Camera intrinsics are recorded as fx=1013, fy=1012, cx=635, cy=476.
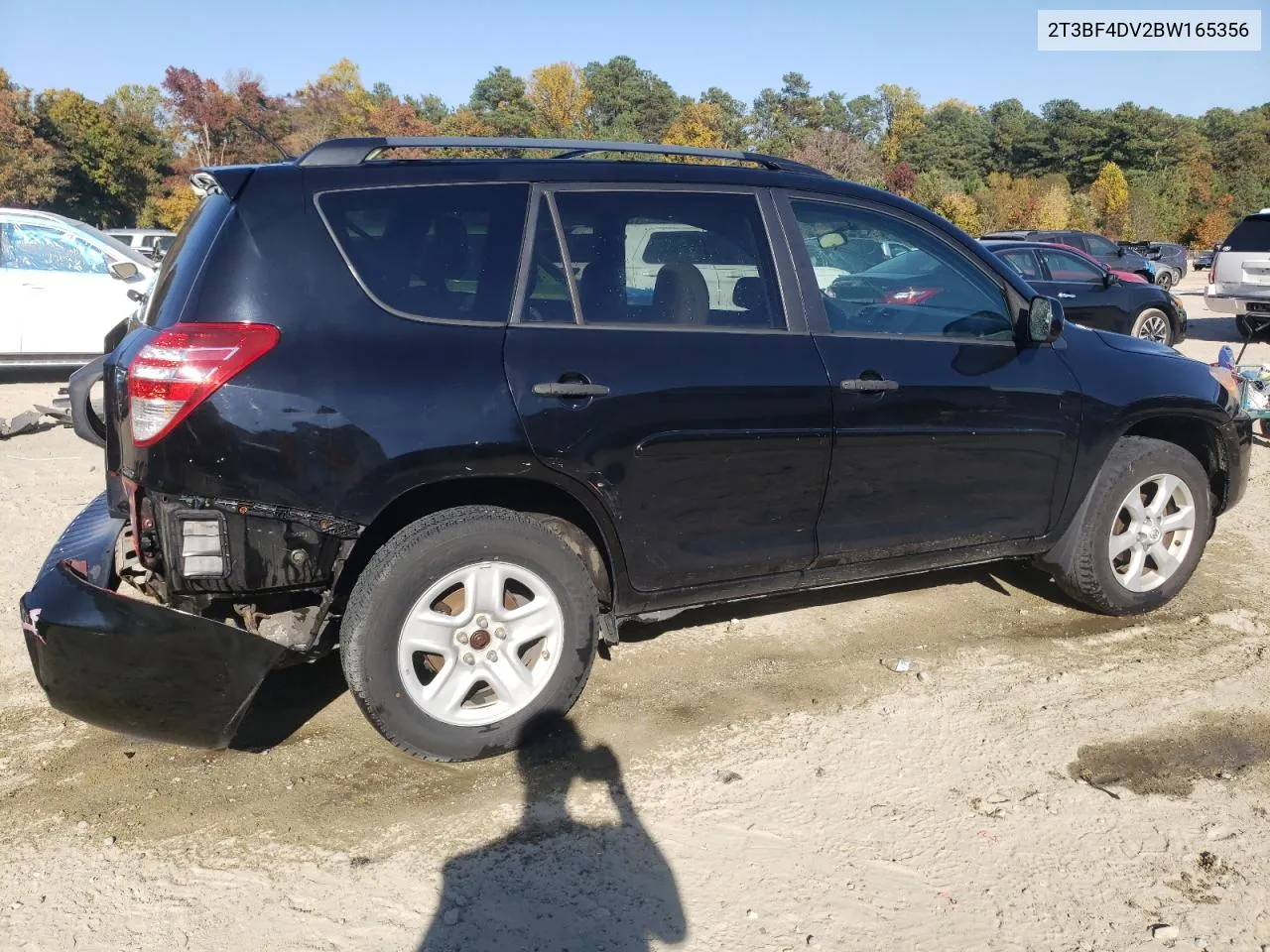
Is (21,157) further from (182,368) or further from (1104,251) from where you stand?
(182,368)

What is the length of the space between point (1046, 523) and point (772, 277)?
1.65m

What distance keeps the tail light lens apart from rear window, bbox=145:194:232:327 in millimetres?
103

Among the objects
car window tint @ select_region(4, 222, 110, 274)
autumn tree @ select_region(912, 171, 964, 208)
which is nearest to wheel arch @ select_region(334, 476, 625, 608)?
car window tint @ select_region(4, 222, 110, 274)

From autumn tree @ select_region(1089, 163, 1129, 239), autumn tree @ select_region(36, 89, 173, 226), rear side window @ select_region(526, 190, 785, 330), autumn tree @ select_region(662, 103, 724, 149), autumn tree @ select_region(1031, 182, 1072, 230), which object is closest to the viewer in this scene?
rear side window @ select_region(526, 190, 785, 330)

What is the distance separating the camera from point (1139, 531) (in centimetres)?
445

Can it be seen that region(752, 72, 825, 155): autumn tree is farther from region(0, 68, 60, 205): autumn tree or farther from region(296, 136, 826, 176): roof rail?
region(296, 136, 826, 176): roof rail

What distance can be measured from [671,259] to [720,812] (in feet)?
6.06

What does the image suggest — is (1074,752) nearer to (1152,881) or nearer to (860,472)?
(1152,881)

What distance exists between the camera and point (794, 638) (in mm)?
4301

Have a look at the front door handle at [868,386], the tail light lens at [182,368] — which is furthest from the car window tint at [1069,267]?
the tail light lens at [182,368]

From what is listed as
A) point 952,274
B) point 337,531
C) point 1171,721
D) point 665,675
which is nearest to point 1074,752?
point 1171,721

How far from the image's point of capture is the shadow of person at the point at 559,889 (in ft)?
8.09

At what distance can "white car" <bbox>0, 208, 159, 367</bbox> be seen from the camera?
1002cm

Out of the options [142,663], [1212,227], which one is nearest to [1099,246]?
[142,663]
